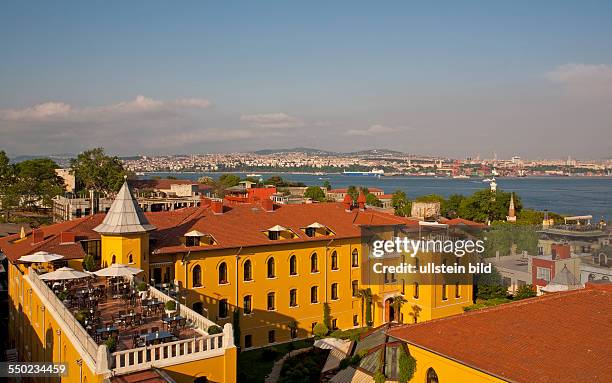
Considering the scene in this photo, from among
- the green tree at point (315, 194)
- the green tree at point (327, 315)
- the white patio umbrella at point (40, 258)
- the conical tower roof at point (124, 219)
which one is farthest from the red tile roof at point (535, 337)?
the green tree at point (315, 194)

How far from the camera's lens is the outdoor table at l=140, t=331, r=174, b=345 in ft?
49.9

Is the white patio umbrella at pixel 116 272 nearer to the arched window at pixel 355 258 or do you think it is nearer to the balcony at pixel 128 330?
the balcony at pixel 128 330

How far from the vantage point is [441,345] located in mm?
15469

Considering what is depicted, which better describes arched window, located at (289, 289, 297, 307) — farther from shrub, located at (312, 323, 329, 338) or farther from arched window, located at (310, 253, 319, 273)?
shrub, located at (312, 323, 329, 338)

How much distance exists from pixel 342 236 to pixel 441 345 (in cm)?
1984

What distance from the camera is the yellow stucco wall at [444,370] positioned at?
566 inches

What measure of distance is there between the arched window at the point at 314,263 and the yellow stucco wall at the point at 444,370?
58.5 ft

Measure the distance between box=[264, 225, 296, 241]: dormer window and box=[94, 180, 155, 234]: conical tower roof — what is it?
27.3 feet

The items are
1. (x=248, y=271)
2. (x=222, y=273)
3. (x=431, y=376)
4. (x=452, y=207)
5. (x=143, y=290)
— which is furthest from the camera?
(x=452, y=207)

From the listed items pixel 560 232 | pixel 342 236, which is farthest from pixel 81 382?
pixel 560 232

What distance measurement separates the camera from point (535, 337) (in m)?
14.9

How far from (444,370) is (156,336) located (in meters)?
8.58

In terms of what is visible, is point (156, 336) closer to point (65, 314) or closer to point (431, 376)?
point (65, 314)

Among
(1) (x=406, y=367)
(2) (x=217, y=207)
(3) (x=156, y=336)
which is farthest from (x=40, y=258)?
(1) (x=406, y=367)
